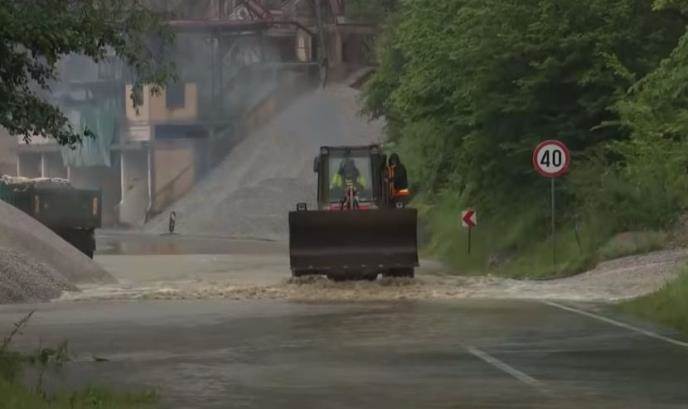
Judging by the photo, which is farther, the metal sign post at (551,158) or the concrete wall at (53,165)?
the concrete wall at (53,165)

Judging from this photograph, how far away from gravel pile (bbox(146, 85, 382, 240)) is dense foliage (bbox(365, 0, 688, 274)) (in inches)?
2019

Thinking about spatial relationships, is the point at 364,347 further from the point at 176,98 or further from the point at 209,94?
the point at 209,94

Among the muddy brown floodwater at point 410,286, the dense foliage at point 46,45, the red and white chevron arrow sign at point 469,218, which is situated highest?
the dense foliage at point 46,45

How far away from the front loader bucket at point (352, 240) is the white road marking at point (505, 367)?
1291 cm

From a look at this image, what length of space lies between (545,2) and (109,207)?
7861 cm

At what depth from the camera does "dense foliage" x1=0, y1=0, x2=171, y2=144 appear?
13.2 m

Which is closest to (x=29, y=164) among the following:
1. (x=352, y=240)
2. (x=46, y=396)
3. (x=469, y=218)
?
(x=469, y=218)

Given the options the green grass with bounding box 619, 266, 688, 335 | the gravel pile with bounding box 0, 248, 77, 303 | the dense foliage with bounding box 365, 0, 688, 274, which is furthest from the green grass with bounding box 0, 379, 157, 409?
the dense foliage with bounding box 365, 0, 688, 274

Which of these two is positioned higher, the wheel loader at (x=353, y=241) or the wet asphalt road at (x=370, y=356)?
the wheel loader at (x=353, y=241)

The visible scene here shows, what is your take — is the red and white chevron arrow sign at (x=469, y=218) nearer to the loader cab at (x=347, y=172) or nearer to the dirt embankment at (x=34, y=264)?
the loader cab at (x=347, y=172)

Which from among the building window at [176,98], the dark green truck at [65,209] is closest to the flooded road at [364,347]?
the dark green truck at [65,209]

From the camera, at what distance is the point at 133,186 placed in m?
110

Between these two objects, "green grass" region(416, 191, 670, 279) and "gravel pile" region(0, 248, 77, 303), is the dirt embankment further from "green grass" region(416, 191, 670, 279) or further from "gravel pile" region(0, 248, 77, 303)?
"green grass" region(416, 191, 670, 279)

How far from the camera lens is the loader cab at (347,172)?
33.7 m
